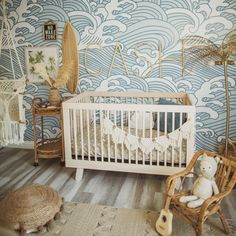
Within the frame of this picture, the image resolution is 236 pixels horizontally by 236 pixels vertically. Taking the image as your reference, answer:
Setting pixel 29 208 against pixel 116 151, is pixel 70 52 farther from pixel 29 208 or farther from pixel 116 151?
pixel 29 208

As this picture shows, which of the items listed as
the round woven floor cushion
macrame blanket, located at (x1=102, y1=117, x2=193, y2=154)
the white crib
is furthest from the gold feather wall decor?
the round woven floor cushion

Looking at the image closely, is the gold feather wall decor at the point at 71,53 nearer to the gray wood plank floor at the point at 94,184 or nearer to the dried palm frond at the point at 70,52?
the dried palm frond at the point at 70,52

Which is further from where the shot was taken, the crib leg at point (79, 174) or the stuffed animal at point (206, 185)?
the crib leg at point (79, 174)

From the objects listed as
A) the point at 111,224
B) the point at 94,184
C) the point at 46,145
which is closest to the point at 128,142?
the point at 94,184

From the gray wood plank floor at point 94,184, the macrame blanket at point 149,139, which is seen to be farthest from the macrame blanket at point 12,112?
the macrame blanket at point 149,139

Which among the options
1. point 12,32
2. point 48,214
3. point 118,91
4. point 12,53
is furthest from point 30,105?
point 48,214

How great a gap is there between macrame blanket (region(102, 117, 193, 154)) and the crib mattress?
0.04m

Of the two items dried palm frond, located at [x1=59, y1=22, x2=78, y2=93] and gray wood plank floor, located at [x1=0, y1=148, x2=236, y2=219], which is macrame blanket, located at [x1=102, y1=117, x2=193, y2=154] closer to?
gray wood plank floor, located at [x1=0, y1=148, x2=236, y2=219]

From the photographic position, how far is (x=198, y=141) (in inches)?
152

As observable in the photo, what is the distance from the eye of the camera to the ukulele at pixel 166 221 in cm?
227

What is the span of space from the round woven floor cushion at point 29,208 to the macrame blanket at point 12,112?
1.18 m

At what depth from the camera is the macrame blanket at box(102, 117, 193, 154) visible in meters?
2.90

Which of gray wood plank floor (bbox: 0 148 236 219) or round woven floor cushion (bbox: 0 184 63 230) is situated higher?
round woven floor cushion (bbox: 0 184 63 230)

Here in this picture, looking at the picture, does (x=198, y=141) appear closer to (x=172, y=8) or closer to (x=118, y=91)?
(x=118, y=91)
